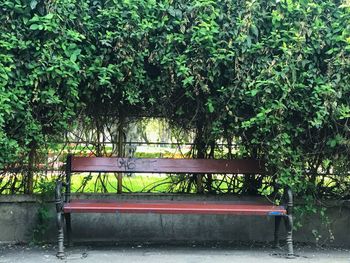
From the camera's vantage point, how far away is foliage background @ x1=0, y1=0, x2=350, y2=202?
204 inches

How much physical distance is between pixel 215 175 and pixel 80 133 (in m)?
1.88

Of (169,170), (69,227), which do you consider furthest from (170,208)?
(69,227)

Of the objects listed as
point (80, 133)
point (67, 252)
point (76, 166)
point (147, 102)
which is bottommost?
point (67, 252)

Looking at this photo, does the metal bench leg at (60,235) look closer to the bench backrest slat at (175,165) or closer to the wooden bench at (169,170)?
the wooden bench at (169,170)

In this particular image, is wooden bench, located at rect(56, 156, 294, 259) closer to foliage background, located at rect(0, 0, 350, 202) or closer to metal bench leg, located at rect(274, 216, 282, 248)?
metal bench leg, located at rect(274, 216, 282, 248)

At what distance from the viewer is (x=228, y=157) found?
6273 millimetres

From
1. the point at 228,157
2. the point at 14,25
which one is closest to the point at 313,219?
the point at 228,157

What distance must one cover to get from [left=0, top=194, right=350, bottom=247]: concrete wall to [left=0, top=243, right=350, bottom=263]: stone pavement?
0.70 ft

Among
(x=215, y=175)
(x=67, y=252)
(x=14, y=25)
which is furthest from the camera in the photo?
(x=215, y=175)

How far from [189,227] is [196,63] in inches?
Answer: 86.7

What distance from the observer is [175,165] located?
5988 millimetres

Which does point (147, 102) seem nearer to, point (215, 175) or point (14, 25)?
point (215, 175)

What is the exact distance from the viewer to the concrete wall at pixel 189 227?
6172 mm

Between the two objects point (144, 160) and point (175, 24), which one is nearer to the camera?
point (175, 24)
